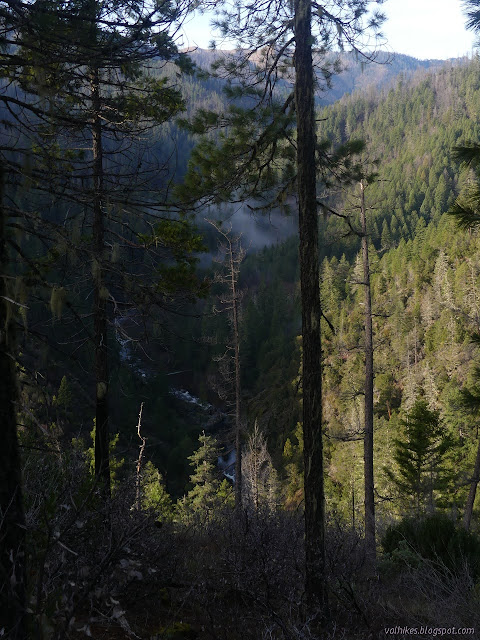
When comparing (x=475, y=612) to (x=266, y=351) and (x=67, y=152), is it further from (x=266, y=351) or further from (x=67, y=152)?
(x=266, y=351)

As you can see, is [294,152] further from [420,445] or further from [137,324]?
[420,445]

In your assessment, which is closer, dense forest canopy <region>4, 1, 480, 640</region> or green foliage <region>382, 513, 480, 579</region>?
dense forest canopy <region>4, 1, 480, 640</region>

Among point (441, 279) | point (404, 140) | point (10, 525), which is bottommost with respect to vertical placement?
point (441, 279)

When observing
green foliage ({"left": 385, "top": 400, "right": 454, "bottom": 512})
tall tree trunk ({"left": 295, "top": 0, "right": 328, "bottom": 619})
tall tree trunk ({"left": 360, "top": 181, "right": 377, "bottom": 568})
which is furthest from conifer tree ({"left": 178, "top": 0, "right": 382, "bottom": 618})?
green foliage ({"left": 385, "top": 400, "right": 454, "bottom": 512})

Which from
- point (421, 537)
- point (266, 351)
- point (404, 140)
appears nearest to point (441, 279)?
point (266, 351)

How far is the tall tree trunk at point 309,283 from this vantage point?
4477 mm

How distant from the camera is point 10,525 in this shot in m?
2.37

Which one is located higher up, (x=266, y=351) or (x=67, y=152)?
(x=67, y=152)

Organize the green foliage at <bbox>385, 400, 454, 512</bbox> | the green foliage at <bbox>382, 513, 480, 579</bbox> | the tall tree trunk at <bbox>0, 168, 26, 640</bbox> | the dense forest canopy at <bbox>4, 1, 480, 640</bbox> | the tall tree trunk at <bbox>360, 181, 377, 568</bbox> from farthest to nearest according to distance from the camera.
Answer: the green foliage at <bbox>385, 400, 454, 512</bbox>, the tall tree trunk at <bbox>360, 181, 377, 568</bbox>, the green foliage at <bbox>382, 513, 480, 579</bbox>, the dense forest canopy at <bbox>4, 1, 480, 640</bbox>, the tall tree trunk at <bbox>0, 168, 26, 640</bbox>

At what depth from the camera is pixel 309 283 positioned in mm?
4578

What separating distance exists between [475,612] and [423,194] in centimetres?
10592

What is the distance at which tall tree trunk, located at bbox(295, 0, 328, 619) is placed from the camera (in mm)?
4477

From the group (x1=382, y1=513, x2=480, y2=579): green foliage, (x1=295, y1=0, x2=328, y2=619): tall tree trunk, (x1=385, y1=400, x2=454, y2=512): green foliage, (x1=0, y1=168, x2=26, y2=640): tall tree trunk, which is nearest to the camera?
(x1=0, y1=168, x2=26, y2=640): tall tree trunk

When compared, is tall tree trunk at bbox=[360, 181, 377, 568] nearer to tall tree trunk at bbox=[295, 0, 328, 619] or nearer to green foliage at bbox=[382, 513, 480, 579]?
green foliage at bbox=[382, 513, 480, 579]
